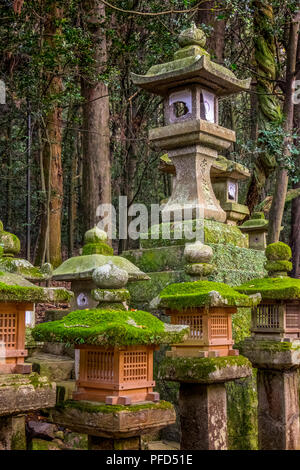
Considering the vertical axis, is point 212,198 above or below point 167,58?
below

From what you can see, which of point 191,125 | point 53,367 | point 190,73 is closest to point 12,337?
point 53,367

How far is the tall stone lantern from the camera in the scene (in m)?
7.20

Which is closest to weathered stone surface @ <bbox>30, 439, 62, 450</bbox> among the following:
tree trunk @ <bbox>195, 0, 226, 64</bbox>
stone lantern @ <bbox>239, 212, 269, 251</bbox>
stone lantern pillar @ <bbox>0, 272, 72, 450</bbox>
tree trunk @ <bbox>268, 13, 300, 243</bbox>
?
stone lantern pillar @ <bbox>0, 272, 72, 450</bbox>

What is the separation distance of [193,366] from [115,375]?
1092 mm

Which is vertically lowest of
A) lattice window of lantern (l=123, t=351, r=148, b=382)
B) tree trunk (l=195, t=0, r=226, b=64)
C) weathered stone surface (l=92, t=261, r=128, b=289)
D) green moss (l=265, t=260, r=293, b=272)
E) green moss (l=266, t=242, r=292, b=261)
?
lattice window of lantern (l=123, t=351, r=148, b=382)

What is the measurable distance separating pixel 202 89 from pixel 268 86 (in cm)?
428

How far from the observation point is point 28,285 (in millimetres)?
4242

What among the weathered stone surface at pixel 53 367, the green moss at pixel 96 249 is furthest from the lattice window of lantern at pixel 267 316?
the weathered stone surface at pixel 53 367

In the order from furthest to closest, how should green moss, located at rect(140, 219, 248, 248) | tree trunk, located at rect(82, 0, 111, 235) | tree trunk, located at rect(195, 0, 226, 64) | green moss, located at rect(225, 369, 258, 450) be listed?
tree trunk, located at rect(195, 0, 226, 64) < tree trunk, located at rect(82, 0, 111, 235) < green moss, located at rect(140, 219, 248, 248) < green moss, located at rect(225, 369, 258, 450)

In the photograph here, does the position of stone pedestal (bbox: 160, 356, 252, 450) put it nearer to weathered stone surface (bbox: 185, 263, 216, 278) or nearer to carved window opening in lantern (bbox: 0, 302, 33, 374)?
weathered stone surface (bbox: 185, 263, 216, 278)

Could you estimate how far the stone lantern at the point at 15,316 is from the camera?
13.3ft

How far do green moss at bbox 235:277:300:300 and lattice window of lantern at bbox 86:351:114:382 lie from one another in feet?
7.17
